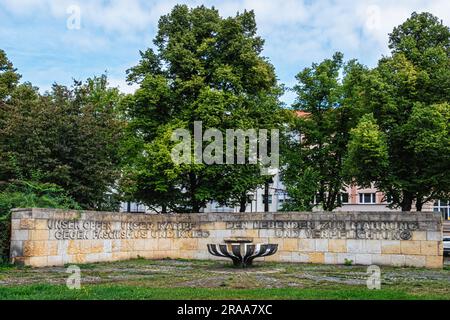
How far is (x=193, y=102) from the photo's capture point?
3200cm

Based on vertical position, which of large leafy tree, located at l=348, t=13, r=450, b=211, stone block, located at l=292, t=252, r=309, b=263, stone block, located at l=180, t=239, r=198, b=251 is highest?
large leafy tree, located at l=348, t=13, r=450, b=211

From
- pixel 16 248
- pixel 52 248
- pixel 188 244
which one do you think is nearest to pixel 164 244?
pixel 188 244

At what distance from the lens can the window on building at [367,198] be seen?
216 feet

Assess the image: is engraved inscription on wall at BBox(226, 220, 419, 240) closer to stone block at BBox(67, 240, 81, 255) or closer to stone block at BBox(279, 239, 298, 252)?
stone block at BBox(279, 239, 298, 252)

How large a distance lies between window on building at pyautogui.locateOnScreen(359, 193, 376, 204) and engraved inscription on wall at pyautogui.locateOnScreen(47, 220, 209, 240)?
43.9 m

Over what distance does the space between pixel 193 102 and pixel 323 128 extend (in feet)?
41.6

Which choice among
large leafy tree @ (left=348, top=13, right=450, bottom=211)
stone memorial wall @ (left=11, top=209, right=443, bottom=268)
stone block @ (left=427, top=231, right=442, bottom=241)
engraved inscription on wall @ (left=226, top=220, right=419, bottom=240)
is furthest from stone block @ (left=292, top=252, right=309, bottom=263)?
large leafy tree @ (left=348, top=13, right=450, bottom=211)

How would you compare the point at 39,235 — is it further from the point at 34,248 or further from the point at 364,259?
the point at 364,259

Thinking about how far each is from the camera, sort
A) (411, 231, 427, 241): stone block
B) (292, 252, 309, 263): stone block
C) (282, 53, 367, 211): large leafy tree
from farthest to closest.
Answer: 1. (282, 53, 367, 211): large leafy tree
2. (292, 252, 309, 263): stone block
3. (411, 231, 427, 241): stone block

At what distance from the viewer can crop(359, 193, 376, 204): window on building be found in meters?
65.7

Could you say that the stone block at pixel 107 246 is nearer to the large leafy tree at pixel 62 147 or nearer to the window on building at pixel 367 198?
the large leafy tree at pixel 62 147
